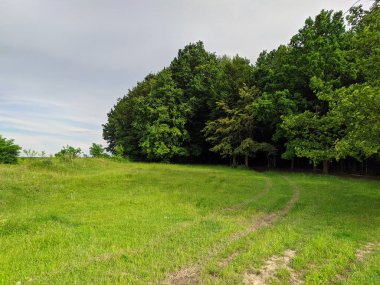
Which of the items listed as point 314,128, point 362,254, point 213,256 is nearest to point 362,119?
point 362,254

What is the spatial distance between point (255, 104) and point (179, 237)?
2649cm

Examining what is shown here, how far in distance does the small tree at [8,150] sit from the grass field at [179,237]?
30.6ft

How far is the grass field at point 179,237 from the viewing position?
544 cm

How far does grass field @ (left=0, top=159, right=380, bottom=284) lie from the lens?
544 centimetres

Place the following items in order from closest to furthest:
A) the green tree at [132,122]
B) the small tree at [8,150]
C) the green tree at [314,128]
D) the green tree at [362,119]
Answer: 1. the green tree at [362,119]
2. the green tree at [314,128]
3. the small tree at [8,150]
4. the green tree at [132,122]

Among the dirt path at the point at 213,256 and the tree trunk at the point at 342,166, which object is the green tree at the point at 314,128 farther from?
the tree trunk at the point at 342,166

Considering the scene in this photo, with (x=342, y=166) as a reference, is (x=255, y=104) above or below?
above

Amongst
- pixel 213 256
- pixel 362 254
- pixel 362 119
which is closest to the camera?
pixel 213 256

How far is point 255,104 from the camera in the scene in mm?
31969

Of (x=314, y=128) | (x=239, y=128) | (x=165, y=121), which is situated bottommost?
(x=314, y=128)

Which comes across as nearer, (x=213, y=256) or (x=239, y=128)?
(x=213, y=256)

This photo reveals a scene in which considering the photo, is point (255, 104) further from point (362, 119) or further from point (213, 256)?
point (213, 256)

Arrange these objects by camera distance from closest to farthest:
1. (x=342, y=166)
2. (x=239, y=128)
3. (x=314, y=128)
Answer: (x=314, y=128), (x=342, y=166), (x=239, y=128)

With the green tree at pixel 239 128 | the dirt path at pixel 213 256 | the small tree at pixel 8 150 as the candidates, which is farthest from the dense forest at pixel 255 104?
the small tree at pixel 8 150
